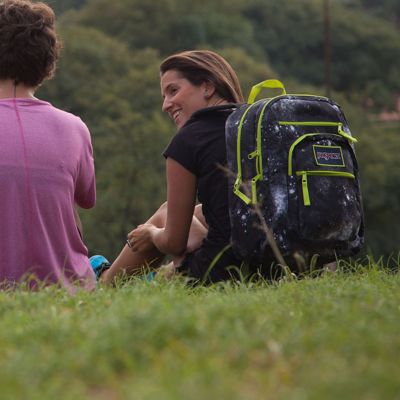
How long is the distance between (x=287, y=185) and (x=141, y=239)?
0.85m

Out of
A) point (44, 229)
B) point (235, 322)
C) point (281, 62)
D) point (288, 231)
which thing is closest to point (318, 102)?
point (288, 231)

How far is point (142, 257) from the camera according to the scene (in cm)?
515

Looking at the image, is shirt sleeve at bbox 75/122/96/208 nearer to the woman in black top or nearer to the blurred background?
the woman in black top

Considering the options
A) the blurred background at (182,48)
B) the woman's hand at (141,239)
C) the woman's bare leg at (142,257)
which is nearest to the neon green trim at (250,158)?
the woman's bare leg at (142,257)

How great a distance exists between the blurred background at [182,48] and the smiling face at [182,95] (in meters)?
22.2

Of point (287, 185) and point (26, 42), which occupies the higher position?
point (26, 42)

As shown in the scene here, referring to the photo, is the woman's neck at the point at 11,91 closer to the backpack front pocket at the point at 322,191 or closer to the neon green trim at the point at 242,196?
the neon green trim at the point at 242,196

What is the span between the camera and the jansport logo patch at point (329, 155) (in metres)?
4.61

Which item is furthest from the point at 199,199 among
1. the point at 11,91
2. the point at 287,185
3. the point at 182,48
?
the point at 182,48

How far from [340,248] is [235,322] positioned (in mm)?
1724

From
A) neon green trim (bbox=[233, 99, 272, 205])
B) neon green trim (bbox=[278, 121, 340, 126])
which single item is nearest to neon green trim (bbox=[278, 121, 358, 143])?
neon green trim (bbox=[278, 121, 340, 126])

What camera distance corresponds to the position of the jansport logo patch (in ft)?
15.1

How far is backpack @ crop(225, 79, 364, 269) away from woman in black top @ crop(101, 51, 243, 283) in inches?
5.5

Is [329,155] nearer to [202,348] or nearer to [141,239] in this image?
[141,239]
